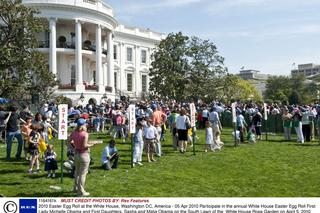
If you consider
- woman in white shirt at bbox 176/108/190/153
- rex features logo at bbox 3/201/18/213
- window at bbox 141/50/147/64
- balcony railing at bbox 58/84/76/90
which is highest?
window at bbox 141/50/147/64

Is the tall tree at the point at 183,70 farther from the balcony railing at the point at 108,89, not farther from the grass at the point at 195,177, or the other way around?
the grass at the point at 195,177

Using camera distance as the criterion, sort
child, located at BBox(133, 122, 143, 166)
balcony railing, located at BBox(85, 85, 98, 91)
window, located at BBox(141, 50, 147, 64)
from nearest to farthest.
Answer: child, located at BBox(133, 122, 143, 166) < balcony railing, located at BBox(85, 85, 98, 91) < window, located at BBox(141, 50, 147, 64)

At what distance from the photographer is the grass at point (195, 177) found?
13.2 meters

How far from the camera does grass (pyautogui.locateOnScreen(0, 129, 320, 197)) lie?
43.3 feet

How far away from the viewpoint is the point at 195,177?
50.7 ft

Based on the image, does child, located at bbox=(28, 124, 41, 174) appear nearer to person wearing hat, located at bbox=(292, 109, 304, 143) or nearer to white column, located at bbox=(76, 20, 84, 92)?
person wearing hat, located at bbox=(292, 109, 304, 143)

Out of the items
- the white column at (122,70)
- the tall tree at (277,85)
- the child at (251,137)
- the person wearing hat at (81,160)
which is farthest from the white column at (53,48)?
the tall tree at (277,85)

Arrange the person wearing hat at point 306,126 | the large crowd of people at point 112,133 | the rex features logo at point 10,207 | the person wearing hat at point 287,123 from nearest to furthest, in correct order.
A: the rex features logo at point 10,207 → the large crowd of people at point 112,133 → the person wearing hat at point 306,126 → the person wearing hat at point 287,123

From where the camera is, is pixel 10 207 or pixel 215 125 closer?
pixel 10 207

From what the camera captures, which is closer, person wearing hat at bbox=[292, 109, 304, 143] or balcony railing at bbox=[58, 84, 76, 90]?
person wearing hat at bbox=[292, 109, 304, 143]

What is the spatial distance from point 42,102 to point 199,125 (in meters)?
10.4

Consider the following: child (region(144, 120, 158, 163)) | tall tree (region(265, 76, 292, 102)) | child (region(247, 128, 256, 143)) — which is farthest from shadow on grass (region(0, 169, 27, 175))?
tall tree (region(265, 76, 292, 102))

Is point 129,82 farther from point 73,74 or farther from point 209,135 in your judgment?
point 209,135

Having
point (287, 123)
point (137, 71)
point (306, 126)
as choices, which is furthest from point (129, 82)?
point (306, 126)
